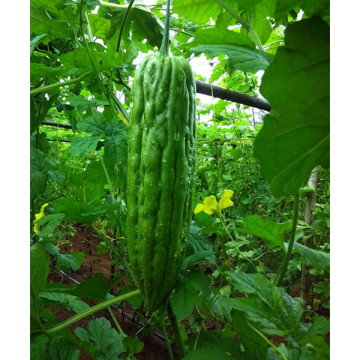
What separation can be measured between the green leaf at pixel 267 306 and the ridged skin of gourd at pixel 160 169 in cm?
29

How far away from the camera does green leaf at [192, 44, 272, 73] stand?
501 mm

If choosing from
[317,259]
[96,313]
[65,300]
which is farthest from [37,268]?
[96,313]

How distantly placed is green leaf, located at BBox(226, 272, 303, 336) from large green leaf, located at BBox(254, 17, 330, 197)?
0.54 feet

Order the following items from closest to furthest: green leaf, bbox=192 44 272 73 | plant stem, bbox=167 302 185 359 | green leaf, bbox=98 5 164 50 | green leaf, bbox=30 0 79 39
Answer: green leaf, bbox=192 44 272 73
plant stem, bbox=167 302 185 359
green leaf, bbox=30 0 79 39
green leaf, bbox=98 5 164 50

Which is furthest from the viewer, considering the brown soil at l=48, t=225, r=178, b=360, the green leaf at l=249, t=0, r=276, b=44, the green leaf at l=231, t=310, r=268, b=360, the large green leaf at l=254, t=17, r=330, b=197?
the brown soil at l=48, t=225, r=178, b=360

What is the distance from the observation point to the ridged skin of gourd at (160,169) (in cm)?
72

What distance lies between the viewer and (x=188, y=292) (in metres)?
0.77

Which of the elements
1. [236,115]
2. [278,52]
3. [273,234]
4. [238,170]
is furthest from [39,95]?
[236,115]

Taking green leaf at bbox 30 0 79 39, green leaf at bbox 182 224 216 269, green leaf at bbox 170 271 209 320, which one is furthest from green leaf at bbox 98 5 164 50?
green leaf at bbox 170 271 209 320

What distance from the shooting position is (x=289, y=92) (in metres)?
0.34

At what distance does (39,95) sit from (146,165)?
687mm

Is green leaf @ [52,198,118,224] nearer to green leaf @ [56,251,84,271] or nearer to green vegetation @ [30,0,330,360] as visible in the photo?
green vegetation @ [30,0,330,360]

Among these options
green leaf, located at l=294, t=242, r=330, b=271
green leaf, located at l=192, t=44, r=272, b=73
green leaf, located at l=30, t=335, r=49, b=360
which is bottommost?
green leaf, located at l=30, t=335, r=49, b=360

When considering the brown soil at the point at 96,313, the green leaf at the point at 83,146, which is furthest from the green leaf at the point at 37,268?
the brown soil at the point at 96,313
